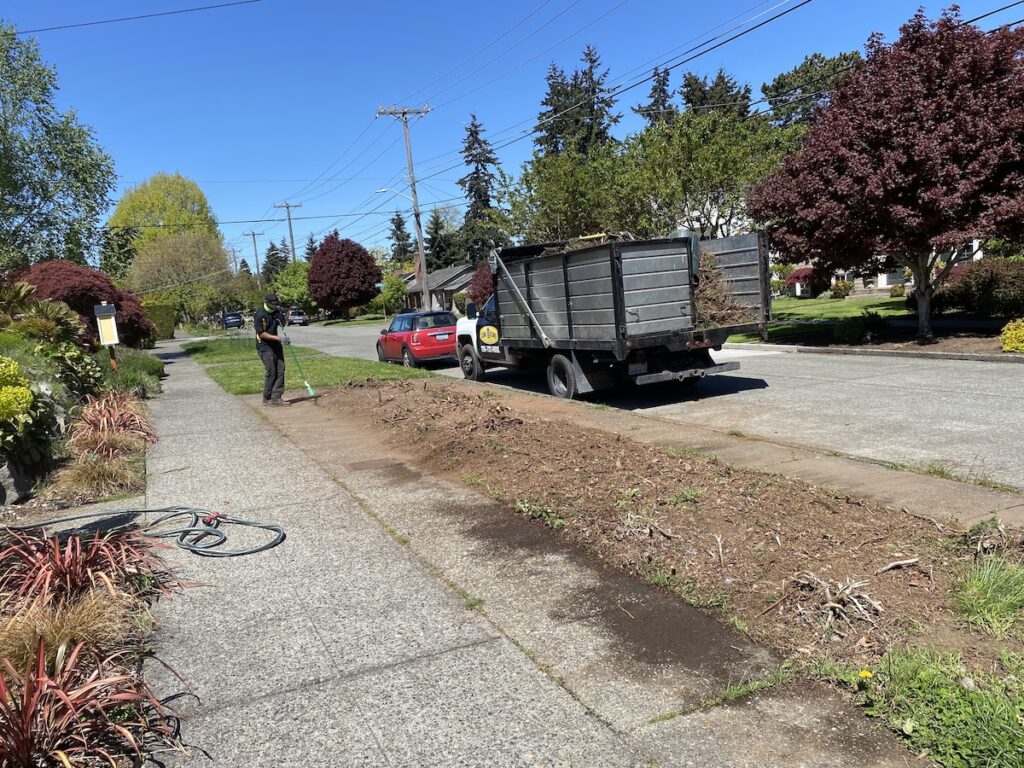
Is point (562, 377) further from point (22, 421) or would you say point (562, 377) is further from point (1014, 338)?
point (1014, 338)

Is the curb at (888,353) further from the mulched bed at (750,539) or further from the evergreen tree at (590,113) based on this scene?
the evergreen tree at (590,113)

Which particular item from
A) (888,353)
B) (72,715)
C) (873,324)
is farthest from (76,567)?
(873,324)

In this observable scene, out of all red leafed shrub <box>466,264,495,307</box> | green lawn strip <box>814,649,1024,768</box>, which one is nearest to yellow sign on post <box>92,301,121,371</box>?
green lawn strip <box>814,649,1024,768</box>

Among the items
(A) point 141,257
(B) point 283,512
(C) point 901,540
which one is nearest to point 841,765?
(C) point 901,540

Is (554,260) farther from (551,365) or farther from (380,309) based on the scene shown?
(380,309)

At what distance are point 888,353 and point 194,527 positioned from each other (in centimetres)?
1390

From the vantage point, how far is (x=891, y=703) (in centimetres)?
294

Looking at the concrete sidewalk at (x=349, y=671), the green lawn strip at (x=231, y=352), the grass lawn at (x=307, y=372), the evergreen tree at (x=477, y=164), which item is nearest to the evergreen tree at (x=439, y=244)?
the evergreen tree at (x=477, y=164)

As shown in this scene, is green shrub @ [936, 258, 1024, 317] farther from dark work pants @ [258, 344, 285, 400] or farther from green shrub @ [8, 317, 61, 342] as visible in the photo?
green shrub @ [8, 317, 61, 342]

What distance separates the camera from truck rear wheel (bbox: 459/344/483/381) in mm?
15734

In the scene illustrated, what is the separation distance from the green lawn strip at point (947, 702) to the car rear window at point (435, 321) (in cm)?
1717

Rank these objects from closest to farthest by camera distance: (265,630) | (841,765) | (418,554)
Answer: (841,765), (265,630), (418,554)

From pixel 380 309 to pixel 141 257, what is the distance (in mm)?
22386

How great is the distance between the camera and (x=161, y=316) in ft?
153
